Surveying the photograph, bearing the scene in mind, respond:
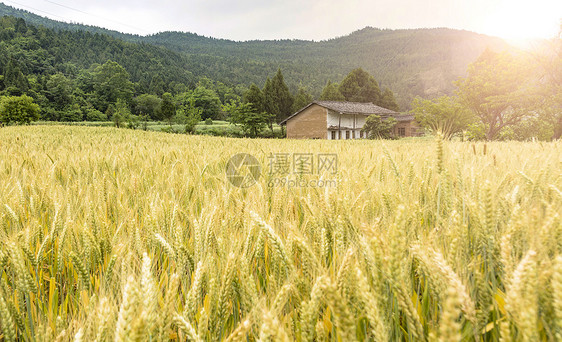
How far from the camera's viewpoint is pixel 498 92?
2498 centimetres

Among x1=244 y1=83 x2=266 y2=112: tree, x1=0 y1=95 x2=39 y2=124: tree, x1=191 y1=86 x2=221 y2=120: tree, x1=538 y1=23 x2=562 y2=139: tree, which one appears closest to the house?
x1=244 y1=83 x2=266 y2=112: tree

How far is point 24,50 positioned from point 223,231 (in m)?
138

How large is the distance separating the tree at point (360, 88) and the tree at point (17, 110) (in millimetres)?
60272

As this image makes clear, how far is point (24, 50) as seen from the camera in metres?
98.9

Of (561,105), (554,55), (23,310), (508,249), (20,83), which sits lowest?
(23,310)

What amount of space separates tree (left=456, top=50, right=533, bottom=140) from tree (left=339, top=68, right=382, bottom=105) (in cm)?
3664

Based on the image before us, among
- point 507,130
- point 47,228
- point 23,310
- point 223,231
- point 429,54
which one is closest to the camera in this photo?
point 23,310

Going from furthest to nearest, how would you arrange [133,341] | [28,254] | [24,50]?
[24,50] → [28,254] → [133,341]

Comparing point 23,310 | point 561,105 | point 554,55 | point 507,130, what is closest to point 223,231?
point 23,310

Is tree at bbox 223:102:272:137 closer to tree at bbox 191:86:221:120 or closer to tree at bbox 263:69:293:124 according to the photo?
tree at bbox 263:69:293:124

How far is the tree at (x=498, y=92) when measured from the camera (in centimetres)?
2231

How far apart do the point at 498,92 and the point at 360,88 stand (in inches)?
1659

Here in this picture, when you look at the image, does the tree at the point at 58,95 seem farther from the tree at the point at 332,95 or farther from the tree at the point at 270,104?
the tree at the point at 332,95

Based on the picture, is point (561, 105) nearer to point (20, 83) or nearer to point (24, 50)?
point (20, 83)
